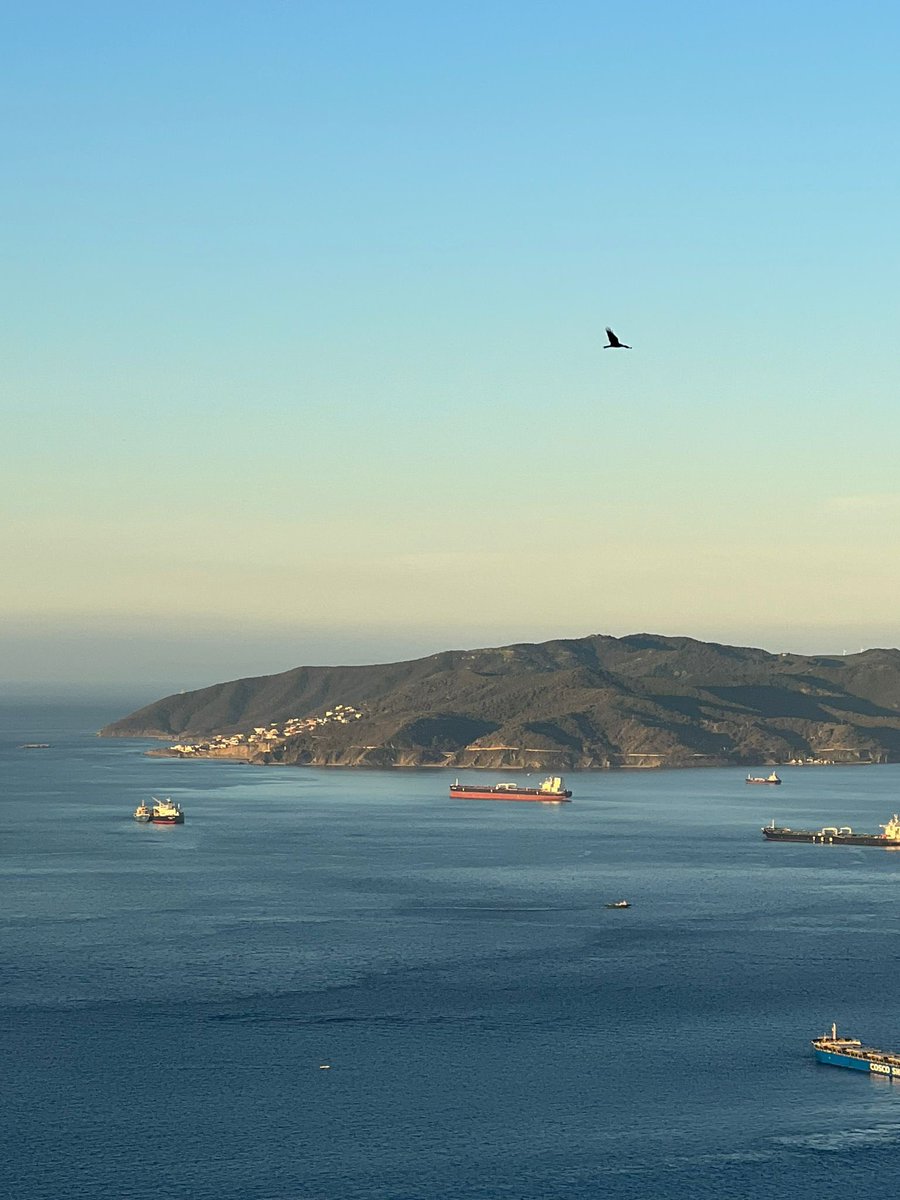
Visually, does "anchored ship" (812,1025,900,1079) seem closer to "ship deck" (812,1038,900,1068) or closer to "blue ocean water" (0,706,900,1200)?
"ship deck" (812,1038,900,1068)

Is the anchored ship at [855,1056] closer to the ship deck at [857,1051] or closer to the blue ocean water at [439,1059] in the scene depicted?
the ship deck at [857,1051]

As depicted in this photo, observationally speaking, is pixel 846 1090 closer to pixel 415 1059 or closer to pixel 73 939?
pixel 415 1059

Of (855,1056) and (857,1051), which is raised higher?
(857,1051)

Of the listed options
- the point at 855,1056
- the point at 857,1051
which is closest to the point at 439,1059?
the point at 855,1056

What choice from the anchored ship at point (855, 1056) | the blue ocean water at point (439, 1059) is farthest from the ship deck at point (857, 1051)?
the blue ocean water at point (439, 1059)

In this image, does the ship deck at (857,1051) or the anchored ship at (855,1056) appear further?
the ship deck at (857,1051)

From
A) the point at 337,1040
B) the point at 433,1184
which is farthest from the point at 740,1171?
the point at 337,1040

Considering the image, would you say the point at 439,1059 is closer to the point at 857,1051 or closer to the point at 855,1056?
the point at 855,1056

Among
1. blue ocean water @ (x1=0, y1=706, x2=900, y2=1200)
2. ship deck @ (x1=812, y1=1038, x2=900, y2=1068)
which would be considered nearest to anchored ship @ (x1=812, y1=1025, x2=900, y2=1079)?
ship deck @ (x1=812, y1=1038, x2=900, y2=1068)
